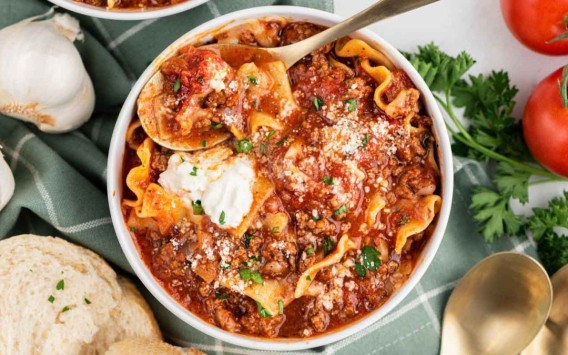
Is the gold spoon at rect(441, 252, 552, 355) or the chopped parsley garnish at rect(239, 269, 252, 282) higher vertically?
the chopped parsley garnish at rect(239, 269, 252, 282)

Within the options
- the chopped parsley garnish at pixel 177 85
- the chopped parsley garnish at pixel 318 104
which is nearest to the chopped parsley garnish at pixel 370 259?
the chopped parsley garnish at pixel 318 104

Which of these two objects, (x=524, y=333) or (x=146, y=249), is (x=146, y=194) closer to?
(x=146, y=249)

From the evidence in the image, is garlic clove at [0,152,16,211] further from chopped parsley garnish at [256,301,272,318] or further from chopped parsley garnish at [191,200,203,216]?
chopped parsley garnish at [256,301,272,318]

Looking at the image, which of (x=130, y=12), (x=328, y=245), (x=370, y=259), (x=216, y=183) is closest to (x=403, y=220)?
(x=370, y=259)

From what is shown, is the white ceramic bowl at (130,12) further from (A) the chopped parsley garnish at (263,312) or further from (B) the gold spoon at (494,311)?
(B) the gold spoon at (494,311)

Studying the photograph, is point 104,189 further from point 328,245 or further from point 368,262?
point 368,262

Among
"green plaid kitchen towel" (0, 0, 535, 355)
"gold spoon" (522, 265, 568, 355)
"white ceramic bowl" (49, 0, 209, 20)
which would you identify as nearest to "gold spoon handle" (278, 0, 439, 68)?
"white ceramic bowl" (49, 0, 209, 20)
